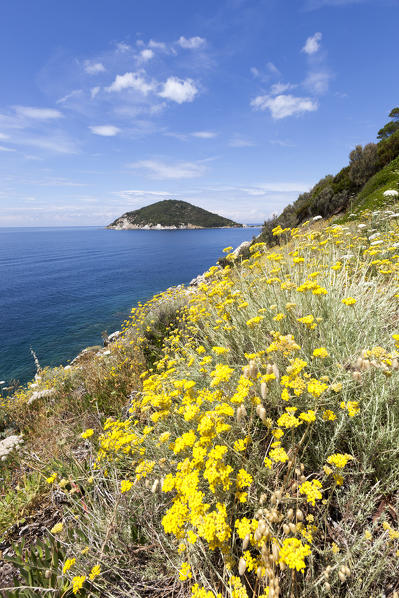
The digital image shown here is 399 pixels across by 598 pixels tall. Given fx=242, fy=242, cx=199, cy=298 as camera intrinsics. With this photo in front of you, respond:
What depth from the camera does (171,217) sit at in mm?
139375

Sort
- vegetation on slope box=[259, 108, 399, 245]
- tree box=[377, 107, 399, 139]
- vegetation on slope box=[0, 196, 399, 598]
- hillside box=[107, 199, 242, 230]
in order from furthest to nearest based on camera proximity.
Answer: hillside box=[107, 199, 242, 230] → tree box=[377, 107, 399, 139] → vegetation on slope box=[259, 108, 399, 245] → vegetation on slope box=[0, 196, 399, 598]

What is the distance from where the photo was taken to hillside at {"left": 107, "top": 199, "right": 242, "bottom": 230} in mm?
140125

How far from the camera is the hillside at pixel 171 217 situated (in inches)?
5517

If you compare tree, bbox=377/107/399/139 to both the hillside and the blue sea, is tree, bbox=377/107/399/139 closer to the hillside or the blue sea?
the blue sea

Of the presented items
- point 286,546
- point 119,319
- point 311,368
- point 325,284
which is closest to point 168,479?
point 286,546

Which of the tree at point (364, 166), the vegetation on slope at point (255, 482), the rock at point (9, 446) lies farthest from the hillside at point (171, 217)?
the vegetation on slope at point (255, 482)

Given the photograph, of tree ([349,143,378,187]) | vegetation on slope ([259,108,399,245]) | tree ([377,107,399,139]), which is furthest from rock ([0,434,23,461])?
tree ([377,107,399,139])

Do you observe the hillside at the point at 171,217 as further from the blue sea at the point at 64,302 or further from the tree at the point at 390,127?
the tree at the point at 390,127

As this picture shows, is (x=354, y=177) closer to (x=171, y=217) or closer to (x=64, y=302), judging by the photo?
(x=64, y=302)

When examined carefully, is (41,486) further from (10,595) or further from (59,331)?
(59,331)

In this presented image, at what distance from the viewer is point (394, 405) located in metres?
1.96

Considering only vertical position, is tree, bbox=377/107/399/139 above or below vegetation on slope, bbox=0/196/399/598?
above

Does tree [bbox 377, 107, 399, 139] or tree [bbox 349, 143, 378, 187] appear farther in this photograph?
tree [bbox 377, 107, 399, 139]

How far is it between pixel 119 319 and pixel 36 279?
81.0 ft
